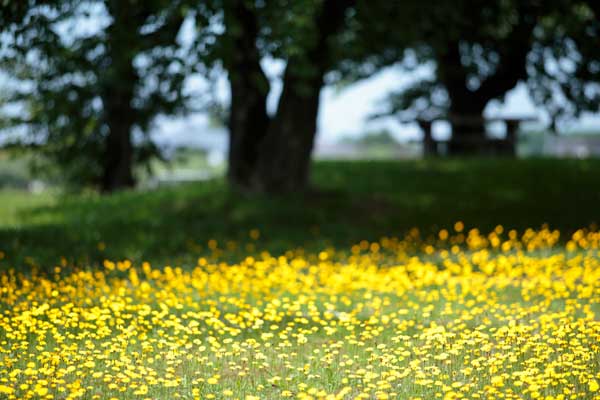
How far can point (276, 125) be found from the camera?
17.8 meters

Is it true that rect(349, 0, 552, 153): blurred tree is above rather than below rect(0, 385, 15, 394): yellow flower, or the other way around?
above

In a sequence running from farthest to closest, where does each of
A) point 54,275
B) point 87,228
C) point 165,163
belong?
point 165,163 < point 87,228 < point 54,275

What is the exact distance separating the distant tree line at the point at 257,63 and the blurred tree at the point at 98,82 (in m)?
0.04

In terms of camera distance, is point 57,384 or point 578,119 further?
point 578,119

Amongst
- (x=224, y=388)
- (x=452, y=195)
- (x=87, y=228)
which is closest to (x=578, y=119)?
(x=452, y=195)

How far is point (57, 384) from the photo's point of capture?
704 centimetres

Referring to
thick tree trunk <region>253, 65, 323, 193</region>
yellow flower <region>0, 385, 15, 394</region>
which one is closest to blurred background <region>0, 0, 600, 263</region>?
thick tree trunk <region>253, 65, 323, 193</region>

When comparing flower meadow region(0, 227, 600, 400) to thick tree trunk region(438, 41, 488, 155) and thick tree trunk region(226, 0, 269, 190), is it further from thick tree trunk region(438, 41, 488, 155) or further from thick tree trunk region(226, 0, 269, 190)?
thick tree trunk region(438, 41, 488, 155)

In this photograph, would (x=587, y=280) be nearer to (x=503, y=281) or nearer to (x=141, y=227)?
(x=503, y=281)

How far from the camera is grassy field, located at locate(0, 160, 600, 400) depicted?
727 centimetres

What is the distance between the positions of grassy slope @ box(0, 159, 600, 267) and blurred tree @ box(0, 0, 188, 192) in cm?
253

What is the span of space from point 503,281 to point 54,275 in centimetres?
656

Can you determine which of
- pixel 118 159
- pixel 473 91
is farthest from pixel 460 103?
pixel 118 159

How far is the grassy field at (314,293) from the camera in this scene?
23.9ft
